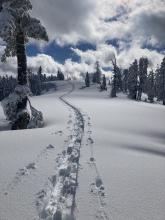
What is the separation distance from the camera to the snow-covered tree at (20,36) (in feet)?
56.3

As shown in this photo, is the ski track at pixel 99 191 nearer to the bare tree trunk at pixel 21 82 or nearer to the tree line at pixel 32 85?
the bare tree trunk at pixel 21 82

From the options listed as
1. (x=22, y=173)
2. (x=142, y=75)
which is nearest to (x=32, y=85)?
(x=142, y=75)

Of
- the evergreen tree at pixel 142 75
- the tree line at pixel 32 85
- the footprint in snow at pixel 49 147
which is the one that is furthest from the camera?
the tree line at pixel 32 85

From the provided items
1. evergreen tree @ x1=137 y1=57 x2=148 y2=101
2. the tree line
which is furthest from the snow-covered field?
the tree line

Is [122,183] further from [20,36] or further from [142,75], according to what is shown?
[142,75]

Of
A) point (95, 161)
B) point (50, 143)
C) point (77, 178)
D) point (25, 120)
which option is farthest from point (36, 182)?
point (25, 120)

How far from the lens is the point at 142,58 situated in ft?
278

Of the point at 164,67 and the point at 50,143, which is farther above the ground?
the point at 164,67

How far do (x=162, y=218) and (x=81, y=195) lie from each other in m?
1.70

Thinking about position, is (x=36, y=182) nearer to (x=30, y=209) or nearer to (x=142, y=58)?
(x=30, y=209)

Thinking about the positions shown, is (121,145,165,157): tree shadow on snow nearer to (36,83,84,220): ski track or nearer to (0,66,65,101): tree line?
(36,83,84,220): ski track

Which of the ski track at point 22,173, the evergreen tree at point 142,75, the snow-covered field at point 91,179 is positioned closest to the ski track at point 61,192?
the snow-covered field at point 91,179

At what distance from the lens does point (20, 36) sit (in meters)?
18.4

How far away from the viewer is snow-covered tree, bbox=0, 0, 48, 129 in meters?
17.2
